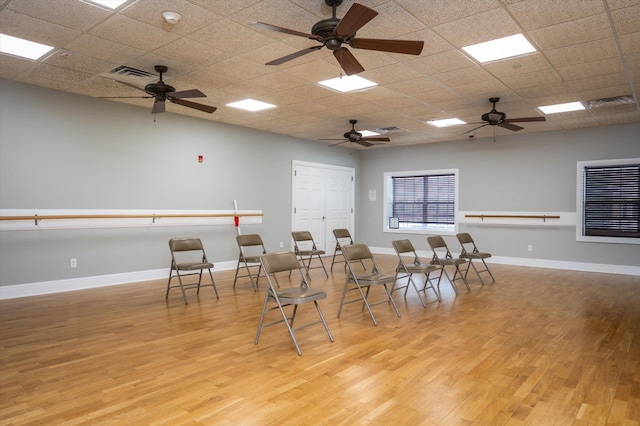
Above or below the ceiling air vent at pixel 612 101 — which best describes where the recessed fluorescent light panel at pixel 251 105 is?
below

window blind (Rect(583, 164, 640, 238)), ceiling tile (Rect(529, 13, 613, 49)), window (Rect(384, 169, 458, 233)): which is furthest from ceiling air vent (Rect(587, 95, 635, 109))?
window (Rect(384, 169, 458, 233))

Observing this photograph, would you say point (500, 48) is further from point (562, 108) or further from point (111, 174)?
point (111, 174)

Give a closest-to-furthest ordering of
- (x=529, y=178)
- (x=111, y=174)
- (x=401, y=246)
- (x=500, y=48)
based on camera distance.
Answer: (x=500, y=48) < (x=401, y=246) < (x=111, y=174) < (x=529, y=178)

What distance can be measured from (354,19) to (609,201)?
7144mm

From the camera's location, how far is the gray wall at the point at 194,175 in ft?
17.2

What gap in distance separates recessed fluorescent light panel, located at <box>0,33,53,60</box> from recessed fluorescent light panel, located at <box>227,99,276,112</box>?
252 cm

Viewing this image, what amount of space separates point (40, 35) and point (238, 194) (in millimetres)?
4351

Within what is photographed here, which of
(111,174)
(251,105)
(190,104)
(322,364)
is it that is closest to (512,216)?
(251,105)

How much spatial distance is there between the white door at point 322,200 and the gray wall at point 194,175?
27 centimetres

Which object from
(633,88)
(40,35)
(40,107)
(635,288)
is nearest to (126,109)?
(40,107)

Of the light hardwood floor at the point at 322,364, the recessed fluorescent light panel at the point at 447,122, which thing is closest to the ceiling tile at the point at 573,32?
the light hardwood floor at the point at 322,364

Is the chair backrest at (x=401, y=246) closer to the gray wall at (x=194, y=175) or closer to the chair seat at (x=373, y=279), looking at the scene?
the chair seat at (x=373, y=279)

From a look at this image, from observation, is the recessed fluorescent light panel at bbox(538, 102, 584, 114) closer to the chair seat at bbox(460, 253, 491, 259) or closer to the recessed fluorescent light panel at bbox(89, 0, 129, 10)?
the chair seat at bbox(460, 253, 491, 259)

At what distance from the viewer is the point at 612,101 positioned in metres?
5.80
